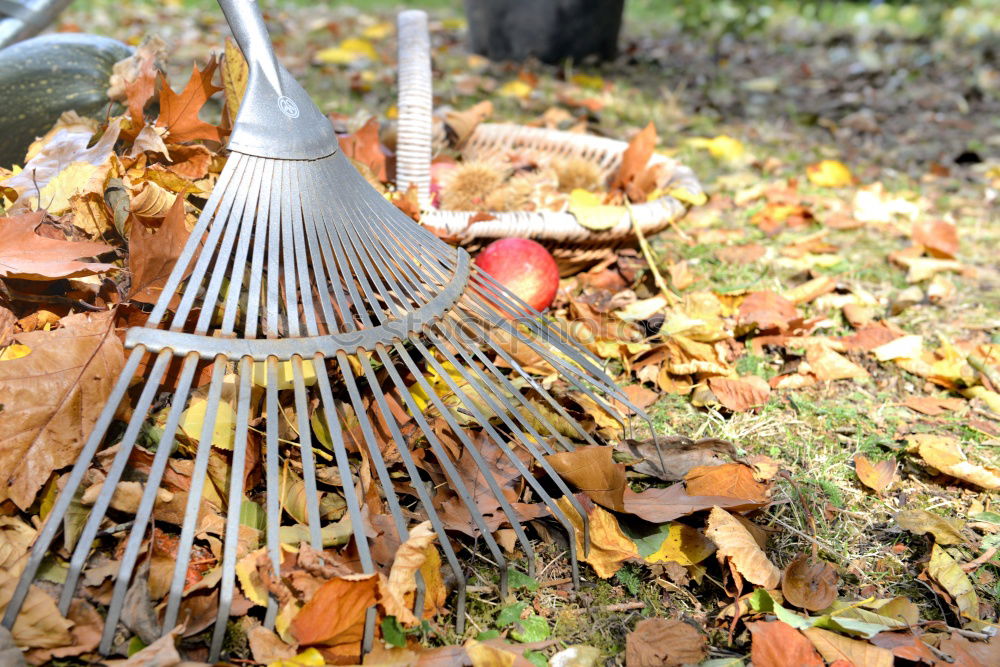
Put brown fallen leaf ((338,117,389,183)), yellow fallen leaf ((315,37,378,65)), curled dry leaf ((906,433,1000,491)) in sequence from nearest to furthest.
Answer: curled dry leaf ((906,433,1000,491)), brown fallen leaf ((338,117,389,183)), yellow fallen leaf ((315,37,378,65))

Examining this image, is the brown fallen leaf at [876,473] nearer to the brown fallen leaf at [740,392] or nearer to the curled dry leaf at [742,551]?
the brown fallen leaf at [740,392]

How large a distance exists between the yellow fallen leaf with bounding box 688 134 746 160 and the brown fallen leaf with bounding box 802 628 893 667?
2181mm

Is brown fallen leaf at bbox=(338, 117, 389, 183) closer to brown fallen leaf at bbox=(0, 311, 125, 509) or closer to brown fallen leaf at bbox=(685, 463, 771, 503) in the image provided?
brown fallen leaf at bbox=(0, 311, 125, 509)

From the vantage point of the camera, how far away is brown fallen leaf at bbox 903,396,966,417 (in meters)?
1.51

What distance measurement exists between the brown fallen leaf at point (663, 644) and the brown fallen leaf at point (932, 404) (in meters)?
0.80

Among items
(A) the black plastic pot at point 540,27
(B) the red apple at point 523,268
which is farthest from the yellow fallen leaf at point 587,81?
(B) the red apple at point 523,268

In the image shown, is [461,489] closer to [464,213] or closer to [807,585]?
[807,585]

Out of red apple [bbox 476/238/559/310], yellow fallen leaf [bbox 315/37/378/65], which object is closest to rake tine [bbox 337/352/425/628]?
red apple [bbox 476/238/559/310]

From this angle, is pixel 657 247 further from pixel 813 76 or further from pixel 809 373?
pixel 813 76

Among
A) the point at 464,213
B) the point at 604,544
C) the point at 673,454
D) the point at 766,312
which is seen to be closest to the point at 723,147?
the point at 766,312

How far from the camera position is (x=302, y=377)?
1039 millimetres

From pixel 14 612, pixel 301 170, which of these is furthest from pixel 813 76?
pixel 14 612

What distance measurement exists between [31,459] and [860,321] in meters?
1.68

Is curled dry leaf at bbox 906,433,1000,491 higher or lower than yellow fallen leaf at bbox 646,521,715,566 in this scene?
higher
